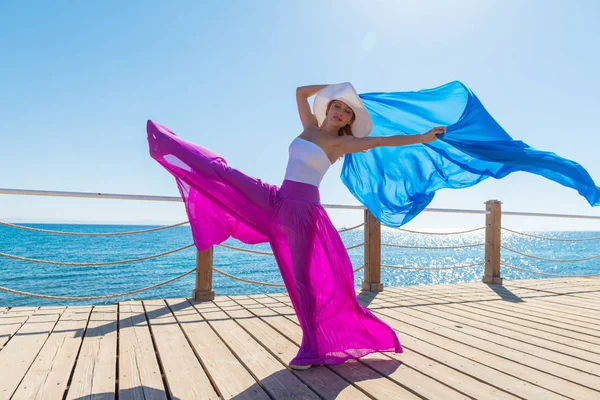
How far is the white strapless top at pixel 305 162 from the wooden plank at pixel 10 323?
188 cm

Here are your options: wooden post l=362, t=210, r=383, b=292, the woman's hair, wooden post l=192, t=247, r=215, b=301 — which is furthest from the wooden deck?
the woman's hair

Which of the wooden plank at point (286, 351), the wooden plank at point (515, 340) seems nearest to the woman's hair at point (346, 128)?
the wooden plank at point (286, 351)

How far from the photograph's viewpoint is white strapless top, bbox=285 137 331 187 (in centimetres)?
237

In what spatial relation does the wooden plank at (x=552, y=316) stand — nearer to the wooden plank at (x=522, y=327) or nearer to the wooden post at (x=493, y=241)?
the wooden plank at (x=522, y=327)

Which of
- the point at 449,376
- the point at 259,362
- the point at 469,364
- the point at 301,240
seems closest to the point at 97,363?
the point at 259,362

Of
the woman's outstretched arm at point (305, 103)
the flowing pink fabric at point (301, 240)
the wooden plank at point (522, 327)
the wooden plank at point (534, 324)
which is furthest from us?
the woman's outstretched arm at point (305, 103)

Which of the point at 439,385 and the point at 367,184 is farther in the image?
the point at 367,184

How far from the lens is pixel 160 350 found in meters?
2.30

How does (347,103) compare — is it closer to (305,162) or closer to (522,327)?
(305,162)

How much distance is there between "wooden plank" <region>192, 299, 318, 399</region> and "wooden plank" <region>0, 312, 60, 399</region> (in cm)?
99

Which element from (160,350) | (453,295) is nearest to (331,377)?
(160,350)

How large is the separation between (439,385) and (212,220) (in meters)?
1.52

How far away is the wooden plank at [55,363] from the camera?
5.59 feet

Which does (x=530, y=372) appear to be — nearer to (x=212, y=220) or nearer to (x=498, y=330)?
(x=498, y=330)
